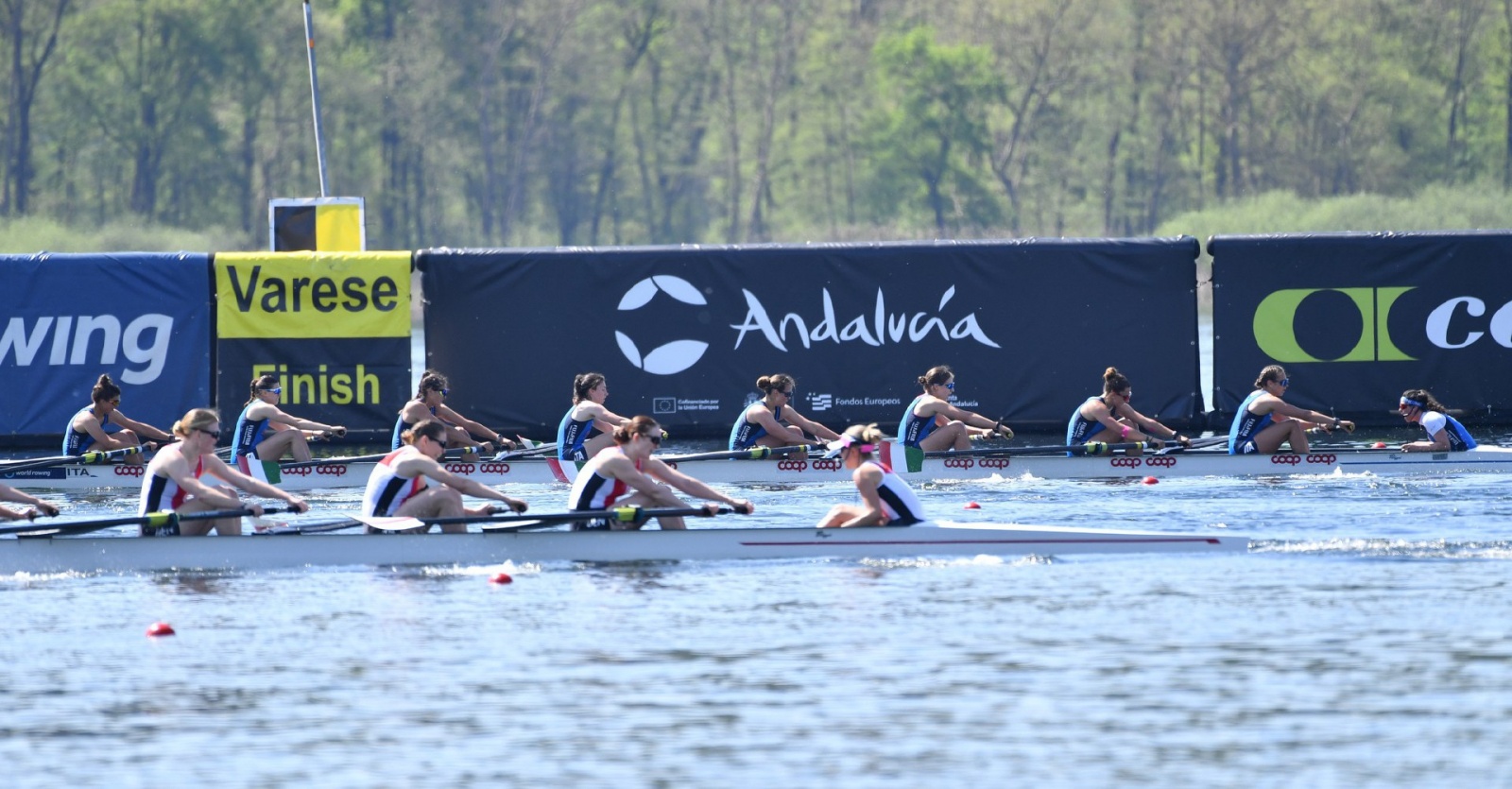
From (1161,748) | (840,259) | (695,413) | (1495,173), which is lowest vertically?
(1161,748)

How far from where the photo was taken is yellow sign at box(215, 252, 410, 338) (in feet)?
74.6

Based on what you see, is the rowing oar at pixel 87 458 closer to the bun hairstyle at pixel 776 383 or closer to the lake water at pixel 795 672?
the lake water at pixel 795 672

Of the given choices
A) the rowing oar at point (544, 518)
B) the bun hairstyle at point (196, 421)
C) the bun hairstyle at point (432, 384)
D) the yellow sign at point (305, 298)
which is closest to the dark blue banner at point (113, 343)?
the yellow sign at point (305, 298)

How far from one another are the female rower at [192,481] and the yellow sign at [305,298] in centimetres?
830

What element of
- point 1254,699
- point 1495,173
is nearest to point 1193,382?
point 1254,699

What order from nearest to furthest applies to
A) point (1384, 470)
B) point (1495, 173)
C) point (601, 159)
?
point (1384, 470) < point (1495, 173) < point (601, 159)

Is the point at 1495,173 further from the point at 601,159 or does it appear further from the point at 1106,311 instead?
the point at 1106,311

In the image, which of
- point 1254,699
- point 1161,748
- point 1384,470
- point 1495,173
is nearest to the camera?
point 1161,748

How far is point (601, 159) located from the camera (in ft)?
229

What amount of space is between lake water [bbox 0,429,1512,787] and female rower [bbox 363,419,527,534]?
0.50 meters

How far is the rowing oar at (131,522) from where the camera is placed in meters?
14.1

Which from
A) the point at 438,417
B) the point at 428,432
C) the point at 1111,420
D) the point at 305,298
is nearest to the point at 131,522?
the point at 428,432

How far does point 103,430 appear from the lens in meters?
20.4

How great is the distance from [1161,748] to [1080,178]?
58.9m
